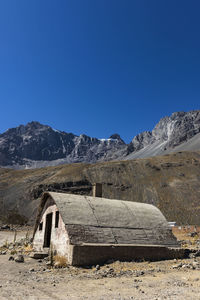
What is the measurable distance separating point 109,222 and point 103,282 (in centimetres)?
629

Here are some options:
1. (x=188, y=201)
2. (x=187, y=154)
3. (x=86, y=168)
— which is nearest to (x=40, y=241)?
(x=188, y=201)

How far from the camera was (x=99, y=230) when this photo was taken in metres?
14.9

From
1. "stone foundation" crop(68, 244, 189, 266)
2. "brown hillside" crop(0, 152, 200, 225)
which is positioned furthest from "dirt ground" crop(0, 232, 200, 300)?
"brown hillside" crop(0, 152, 200, 225)

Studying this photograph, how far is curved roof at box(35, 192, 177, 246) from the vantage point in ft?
47.1

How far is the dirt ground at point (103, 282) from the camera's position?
7.97 m

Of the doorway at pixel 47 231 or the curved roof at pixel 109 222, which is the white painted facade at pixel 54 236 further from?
the curved roof at pixel 109 222

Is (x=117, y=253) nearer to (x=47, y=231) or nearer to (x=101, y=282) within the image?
(x=101, y=282)

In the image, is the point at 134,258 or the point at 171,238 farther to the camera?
the point at 171,238

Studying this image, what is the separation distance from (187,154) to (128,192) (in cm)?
3569

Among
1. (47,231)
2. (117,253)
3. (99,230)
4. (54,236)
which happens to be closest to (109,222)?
(99,230)

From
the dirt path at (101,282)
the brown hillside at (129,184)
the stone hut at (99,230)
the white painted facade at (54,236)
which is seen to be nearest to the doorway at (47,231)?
the stone hut at (99,230)

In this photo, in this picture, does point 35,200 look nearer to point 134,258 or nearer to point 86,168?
point 86,168

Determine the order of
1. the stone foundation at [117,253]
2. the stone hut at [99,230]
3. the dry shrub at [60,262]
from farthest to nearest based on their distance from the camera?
the stone hut at [99,230], the stone foundation at [117,253], the dry shrub at [60,262]

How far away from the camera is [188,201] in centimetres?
6284
